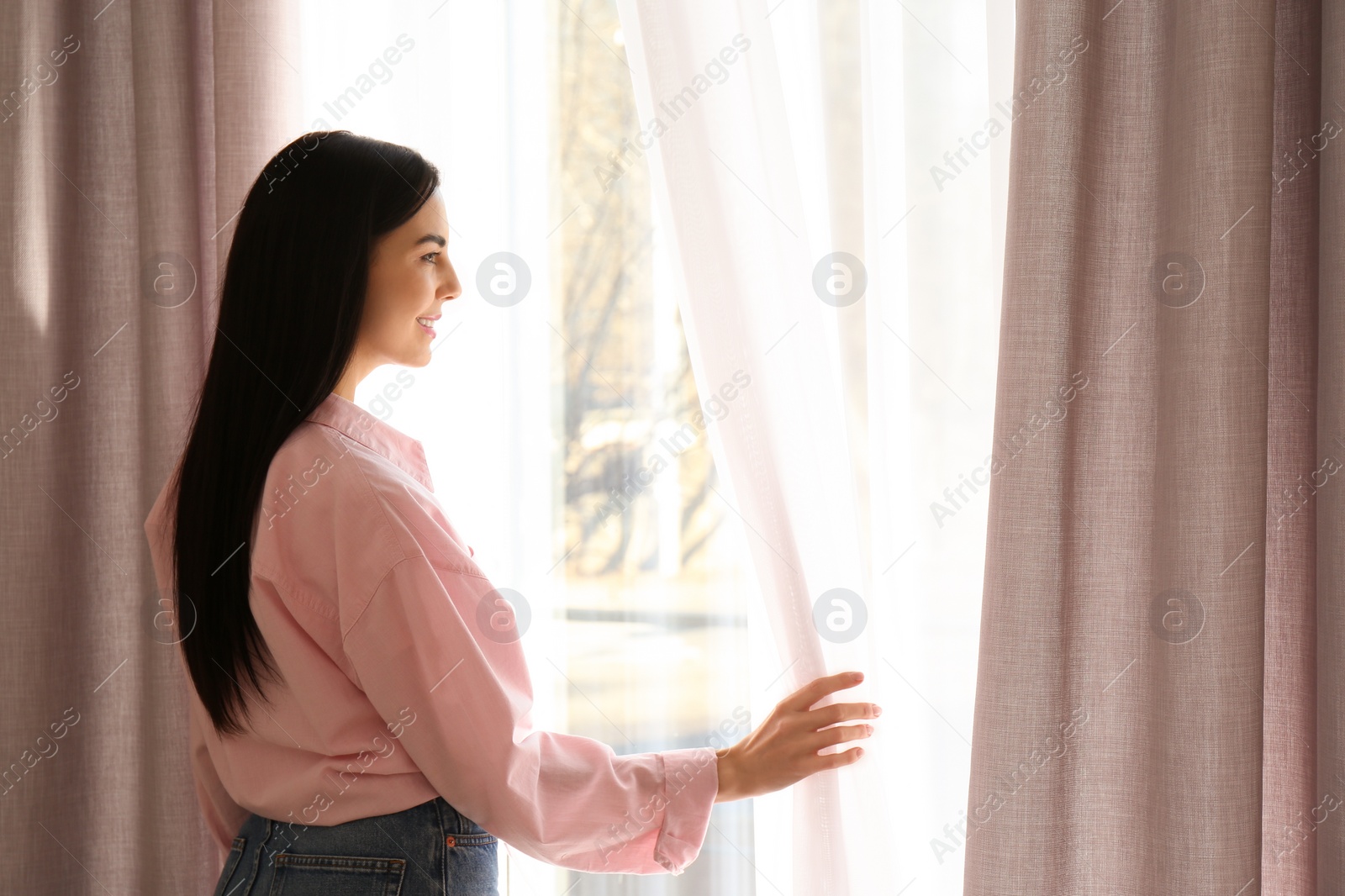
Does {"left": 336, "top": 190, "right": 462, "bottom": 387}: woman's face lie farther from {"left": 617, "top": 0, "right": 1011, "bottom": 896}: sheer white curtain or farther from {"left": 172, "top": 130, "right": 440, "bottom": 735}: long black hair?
{"left": 617, "top": 0, "right": 1011, "bottom": 896}: sheer white curtain

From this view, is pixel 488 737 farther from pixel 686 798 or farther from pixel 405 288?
pixel 405 288

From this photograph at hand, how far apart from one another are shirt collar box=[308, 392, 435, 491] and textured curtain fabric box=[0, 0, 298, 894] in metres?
0.48

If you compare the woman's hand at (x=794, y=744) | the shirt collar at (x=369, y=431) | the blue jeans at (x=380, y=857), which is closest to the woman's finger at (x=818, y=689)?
the woman's hand at (x=794, y=744)

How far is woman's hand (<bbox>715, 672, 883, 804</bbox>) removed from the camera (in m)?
1.02

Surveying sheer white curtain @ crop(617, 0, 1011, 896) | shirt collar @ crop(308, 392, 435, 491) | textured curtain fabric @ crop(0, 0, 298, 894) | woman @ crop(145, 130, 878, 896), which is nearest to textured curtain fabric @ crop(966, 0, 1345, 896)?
sheer white curtain @ crop(617, 0, 1011, 896)

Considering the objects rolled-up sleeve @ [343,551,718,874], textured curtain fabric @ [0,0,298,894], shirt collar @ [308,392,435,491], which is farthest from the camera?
textured curtain fabric @ [0,0,298,894]

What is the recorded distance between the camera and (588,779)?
0.97 meters

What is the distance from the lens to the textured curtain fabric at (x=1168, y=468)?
0.98 metres

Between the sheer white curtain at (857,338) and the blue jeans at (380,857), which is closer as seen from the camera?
the blue jeans at (380,857)

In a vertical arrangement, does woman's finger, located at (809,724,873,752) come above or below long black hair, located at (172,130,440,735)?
below

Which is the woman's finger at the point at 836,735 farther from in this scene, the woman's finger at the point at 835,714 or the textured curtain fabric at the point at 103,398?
the textured curtain fabric at the point at 103,398

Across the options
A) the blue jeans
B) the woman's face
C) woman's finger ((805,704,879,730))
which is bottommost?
the blue jeans

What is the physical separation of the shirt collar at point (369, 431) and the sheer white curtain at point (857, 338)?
13.4 inches

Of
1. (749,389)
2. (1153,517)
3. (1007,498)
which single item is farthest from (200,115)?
(1153,517)
